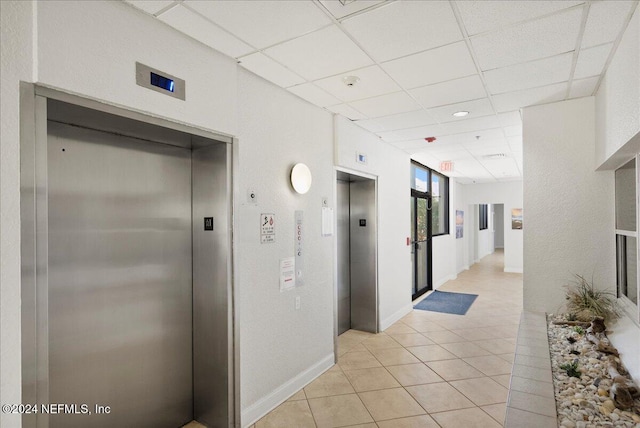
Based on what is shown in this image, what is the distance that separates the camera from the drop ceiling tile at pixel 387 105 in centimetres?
319

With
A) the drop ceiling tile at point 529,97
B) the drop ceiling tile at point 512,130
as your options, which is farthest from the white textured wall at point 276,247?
the drop ceiling tile at point 512,130

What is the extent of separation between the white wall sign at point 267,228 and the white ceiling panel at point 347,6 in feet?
4.94

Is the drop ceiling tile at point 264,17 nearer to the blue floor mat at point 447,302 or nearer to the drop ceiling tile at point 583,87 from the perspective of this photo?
the drop ceiling tile at point 583,87

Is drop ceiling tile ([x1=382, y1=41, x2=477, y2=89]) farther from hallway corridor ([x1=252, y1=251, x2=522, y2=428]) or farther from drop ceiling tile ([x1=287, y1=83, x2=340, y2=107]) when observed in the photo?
hallway corridor ([x1=252, y1=251, x2=522, y2=428])

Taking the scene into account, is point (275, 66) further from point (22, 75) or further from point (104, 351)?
point (104, 351)

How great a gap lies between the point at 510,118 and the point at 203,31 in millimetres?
3367

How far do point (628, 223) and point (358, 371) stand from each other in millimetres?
2709

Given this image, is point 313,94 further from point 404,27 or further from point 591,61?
point 591,61

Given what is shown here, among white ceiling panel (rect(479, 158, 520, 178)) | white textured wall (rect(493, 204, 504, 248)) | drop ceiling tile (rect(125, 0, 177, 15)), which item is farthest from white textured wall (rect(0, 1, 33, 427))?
white textured wall (rect(493, 204, 504, 248))

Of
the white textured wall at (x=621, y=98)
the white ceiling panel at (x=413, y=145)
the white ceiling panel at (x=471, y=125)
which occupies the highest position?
the white ceiling panel at (x=471, y=125)

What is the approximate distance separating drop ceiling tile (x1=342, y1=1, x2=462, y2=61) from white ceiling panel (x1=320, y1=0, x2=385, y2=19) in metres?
0.06

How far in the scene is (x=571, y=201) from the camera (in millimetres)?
3342

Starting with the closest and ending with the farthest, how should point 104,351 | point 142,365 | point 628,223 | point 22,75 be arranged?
point 22,75 < point 104,351 < point 142,365 < point 628,223

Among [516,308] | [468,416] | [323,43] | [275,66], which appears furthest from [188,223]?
[516,308]
